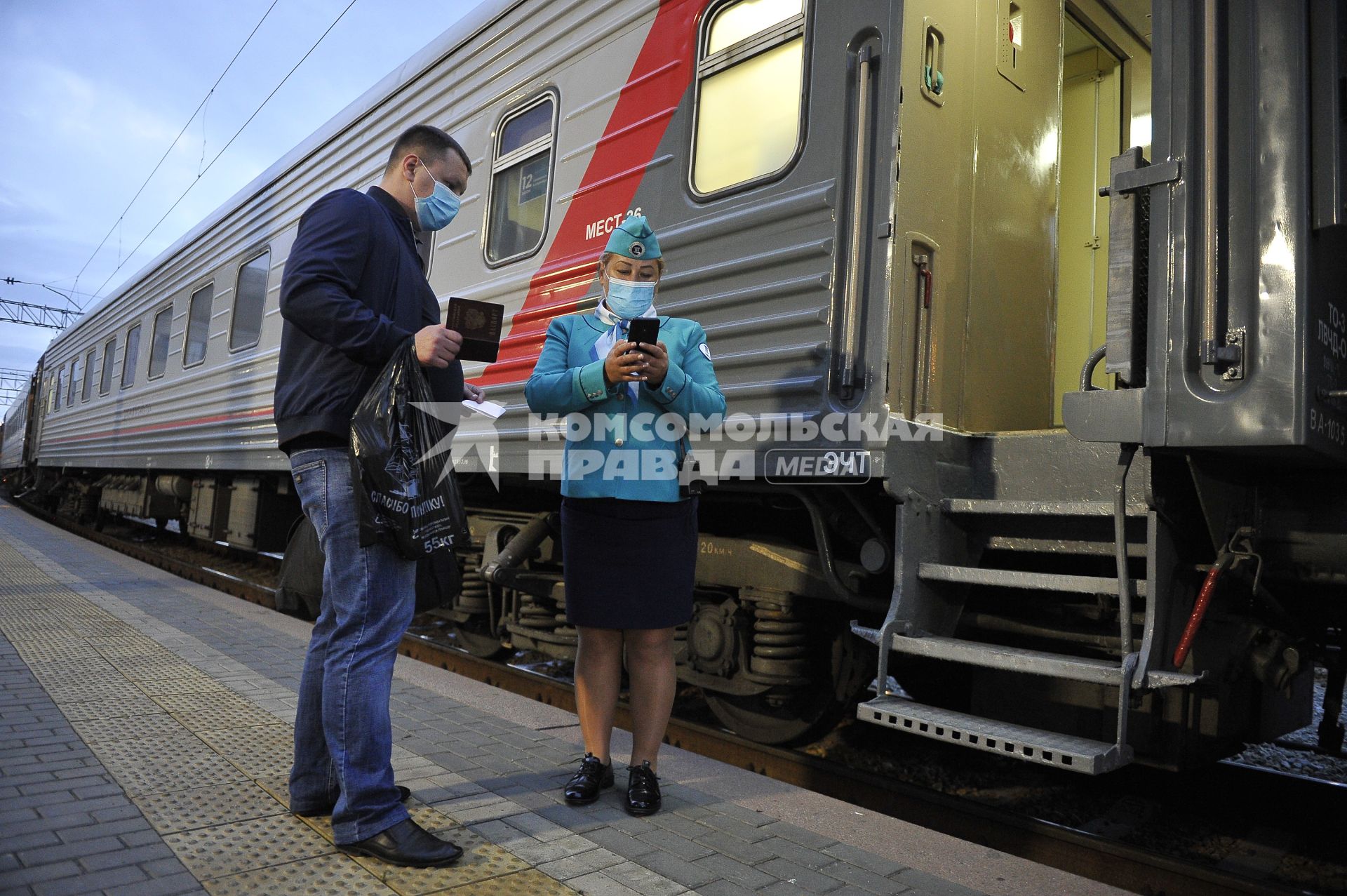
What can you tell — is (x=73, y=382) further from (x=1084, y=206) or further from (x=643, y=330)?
(x=643, y=330)

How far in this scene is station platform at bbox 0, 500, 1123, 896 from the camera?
222 cm

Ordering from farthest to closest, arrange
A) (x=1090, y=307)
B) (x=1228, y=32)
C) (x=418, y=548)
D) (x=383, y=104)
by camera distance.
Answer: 1. (x=383, y=104)
2. (x=1090, y=307)
3. (x=1228, y=32)
4. (x=418, y=548)

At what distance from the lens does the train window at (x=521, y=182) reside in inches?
188

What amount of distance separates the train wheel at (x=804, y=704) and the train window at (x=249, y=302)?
5573 mm

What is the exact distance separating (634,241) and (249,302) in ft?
21.9

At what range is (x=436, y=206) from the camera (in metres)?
2.68

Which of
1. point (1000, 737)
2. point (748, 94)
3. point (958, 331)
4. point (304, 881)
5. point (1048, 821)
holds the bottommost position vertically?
point (1048, 821)

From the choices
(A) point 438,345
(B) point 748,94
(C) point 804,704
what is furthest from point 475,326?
(C) point 804,704

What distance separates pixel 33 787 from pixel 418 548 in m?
1.40

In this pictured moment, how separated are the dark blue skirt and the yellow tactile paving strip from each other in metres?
0.69

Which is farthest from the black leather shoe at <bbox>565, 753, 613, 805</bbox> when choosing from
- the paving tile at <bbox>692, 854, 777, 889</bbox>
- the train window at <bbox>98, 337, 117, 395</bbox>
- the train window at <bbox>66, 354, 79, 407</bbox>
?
the train window at <bbox>66, 354, 79, 407</bbox>

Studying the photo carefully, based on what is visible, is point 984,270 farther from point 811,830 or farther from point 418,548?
point 418,548

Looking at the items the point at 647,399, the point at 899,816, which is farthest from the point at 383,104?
the point at 899,816

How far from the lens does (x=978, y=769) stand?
4.08 meters
